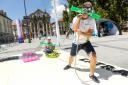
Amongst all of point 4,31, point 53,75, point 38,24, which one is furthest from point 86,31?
point 38,24

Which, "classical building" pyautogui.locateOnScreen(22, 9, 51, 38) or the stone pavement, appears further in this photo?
"classical building" pyautogui.locateOnScreen(22, 9, 51, 38)

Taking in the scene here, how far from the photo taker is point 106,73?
26.8 ft

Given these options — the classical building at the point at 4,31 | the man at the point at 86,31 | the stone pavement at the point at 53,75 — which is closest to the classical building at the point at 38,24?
the classical building at the point at 4,31

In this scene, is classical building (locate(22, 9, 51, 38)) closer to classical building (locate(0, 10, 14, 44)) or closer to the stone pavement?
classical building (locate(0, 10, 14, 44))

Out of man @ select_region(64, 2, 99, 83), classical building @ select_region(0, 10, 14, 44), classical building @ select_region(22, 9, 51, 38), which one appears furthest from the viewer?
classical building @ select_region(22, 9, 51, 38)

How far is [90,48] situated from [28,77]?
2117mm

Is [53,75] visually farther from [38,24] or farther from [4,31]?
[38,24]

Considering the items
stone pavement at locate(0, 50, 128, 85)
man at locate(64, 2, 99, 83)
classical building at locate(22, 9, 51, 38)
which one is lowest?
stone pavement at locate(0, 50, 128, 85)

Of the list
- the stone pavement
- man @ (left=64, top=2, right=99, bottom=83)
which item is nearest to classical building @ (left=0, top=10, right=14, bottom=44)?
the stone pavement

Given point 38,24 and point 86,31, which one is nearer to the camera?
point 86,31

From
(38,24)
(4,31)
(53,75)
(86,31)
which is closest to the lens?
(86,31)

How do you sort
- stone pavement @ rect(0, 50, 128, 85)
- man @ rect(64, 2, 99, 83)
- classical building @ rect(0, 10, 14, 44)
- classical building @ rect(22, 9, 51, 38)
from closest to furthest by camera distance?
man @ rect(64, 2, 99, 83)
stone pavement @ rect(0, 50, 128, 85)
classical building @ rect(0, 10, 14, 44)
classical building @ rect(22, 9, 51, 38)

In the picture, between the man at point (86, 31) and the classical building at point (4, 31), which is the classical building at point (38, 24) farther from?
the man at point (86, 31)

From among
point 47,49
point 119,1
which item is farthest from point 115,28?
point 47,49
